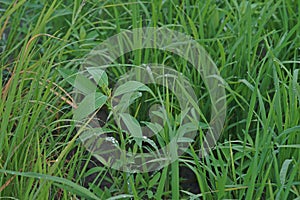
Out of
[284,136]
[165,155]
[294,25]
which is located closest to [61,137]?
[165,155]

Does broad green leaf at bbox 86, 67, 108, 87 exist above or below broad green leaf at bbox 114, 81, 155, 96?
above

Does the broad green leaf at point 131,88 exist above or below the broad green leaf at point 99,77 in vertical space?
below

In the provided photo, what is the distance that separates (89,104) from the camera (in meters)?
1.41

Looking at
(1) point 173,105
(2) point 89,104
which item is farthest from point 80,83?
(1) point 173,105

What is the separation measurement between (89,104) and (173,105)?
0.31 metres

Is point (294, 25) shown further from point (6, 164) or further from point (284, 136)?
point (6, 164)

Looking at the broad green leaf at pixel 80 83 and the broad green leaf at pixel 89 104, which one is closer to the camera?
the broad green leaf at pixel 89 104

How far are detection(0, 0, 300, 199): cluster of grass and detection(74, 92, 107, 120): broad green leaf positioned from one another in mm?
41

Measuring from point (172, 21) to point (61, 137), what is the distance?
62cm

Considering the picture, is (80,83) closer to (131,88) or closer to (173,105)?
(131,88)

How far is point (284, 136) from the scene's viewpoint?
58.0 inches

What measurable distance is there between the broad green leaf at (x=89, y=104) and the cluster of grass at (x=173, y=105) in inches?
1.6

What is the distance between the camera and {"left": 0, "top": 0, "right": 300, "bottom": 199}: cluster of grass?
136 centimetres

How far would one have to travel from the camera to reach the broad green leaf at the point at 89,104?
136 cm
